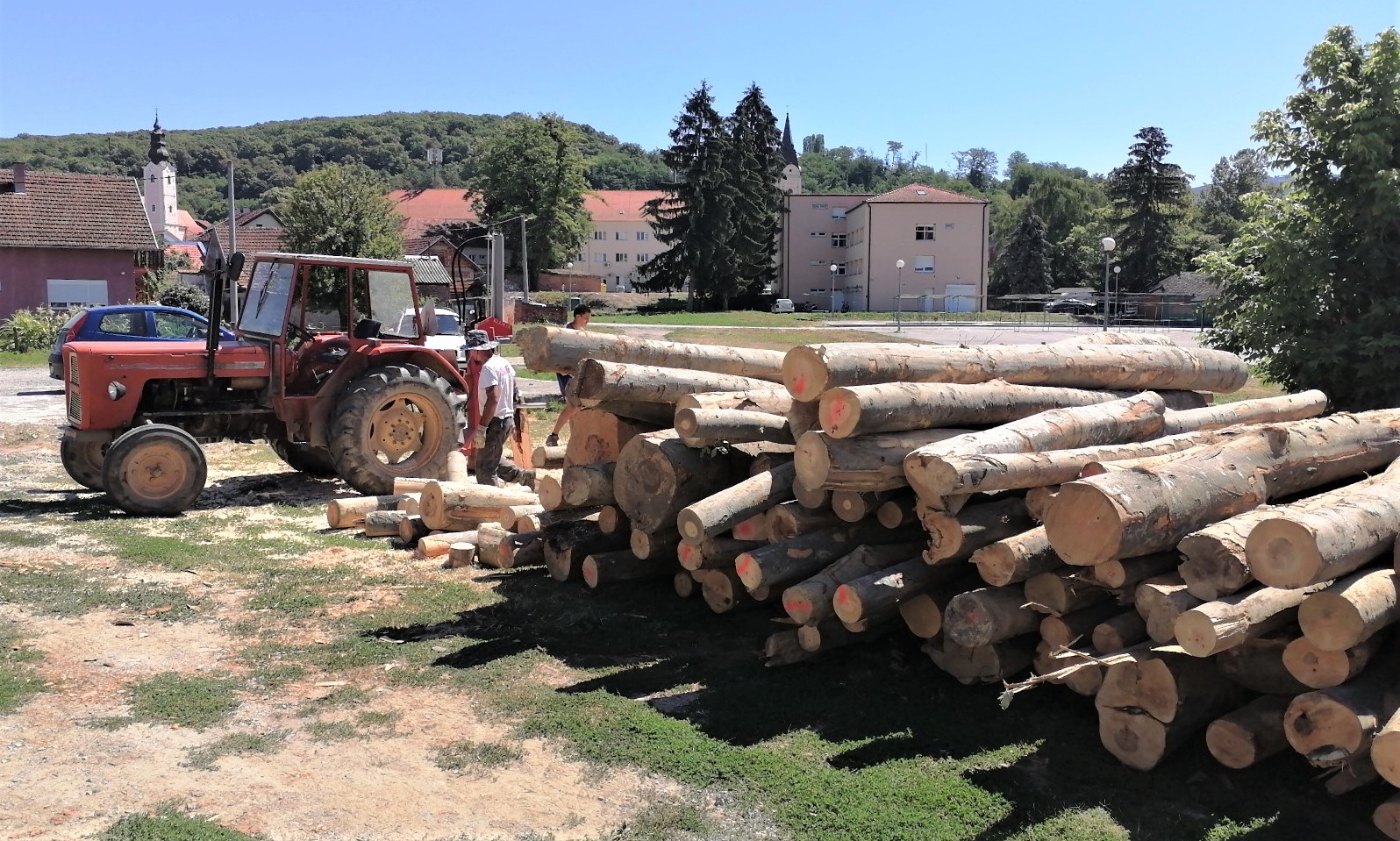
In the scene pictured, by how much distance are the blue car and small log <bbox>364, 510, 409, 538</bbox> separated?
10.5m

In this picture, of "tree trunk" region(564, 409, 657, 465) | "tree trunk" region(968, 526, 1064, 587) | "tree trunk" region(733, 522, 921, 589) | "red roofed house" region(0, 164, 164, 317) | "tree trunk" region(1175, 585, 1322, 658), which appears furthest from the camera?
"red roofed house" region(0, 164, 164, 317)

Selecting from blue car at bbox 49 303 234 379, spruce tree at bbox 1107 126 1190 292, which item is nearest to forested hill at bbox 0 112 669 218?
spruce tree at bbox 1107 126 1190 292

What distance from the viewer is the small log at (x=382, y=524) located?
9.58m

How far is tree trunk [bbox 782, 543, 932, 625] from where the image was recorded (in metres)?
5.79

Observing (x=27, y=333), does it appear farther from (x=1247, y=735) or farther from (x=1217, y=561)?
(x=1247, y=735)

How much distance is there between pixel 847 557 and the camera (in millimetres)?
5992

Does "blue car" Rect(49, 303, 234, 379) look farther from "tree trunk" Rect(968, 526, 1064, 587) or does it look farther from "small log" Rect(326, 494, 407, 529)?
"tree trunk" Rect(968, 526, 1064, 587)

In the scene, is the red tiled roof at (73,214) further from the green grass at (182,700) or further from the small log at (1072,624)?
the small log at (1072,624)

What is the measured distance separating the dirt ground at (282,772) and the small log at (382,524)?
302 cm

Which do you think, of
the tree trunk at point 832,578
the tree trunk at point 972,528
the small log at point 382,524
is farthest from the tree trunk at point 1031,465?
the small log at point 382,524

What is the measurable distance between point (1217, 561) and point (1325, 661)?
55cm

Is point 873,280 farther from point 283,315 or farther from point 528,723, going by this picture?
point 528,723

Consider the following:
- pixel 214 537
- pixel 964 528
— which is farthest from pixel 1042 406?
pixel 214 537

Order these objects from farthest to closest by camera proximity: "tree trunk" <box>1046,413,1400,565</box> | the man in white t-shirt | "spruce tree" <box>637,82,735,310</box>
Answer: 1. "spruce tree" <box>637,82,735,310</box>
2. the man in white t-shirt
3. "tree trunk" <box>1046,413,1400,565</box>
